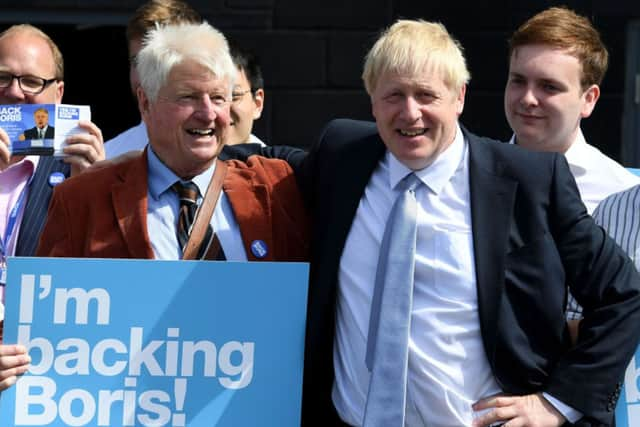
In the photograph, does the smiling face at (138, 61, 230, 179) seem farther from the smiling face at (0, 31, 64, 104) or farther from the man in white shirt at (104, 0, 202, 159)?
the man in white shirt at (104, 0, 202, 159)

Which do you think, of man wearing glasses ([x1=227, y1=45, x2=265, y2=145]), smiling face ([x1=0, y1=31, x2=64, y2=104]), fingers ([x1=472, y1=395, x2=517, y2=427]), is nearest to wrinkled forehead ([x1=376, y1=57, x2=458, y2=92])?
fingers ([x1=472, y1=395, x2=517, y2=427])

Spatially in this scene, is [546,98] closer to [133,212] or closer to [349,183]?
[349,183]

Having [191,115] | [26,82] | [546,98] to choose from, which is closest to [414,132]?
[191,115]

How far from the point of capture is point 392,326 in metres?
3.62

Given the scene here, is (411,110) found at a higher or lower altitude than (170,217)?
higher

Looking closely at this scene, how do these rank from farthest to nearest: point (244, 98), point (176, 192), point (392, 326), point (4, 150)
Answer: point (244, 98)
point (4, 150)
point (176, 192)
point (392, 326)

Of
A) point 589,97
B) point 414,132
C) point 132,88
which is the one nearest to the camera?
point 414,132

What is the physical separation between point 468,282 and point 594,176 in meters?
1.21

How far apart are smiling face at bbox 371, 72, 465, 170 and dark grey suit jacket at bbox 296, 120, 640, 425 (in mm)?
140

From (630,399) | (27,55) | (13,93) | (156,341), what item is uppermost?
(27,55)

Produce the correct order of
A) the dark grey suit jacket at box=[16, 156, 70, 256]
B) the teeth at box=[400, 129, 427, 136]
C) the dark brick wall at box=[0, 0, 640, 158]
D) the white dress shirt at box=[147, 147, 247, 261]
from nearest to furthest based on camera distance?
the teeth at box=[400, 129, 427, 136], the white dress shirt at box=[147, 147, 247, 261], the dark grey suit jacket at box=[16, 156, 70, 256], the dark brick wall at box=[0, 0, 640, 158]

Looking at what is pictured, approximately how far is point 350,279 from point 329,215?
21 centimetres

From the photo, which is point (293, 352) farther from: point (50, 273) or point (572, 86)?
point (572, 86)

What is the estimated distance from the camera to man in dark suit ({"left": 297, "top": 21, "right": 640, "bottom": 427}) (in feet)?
12.0
